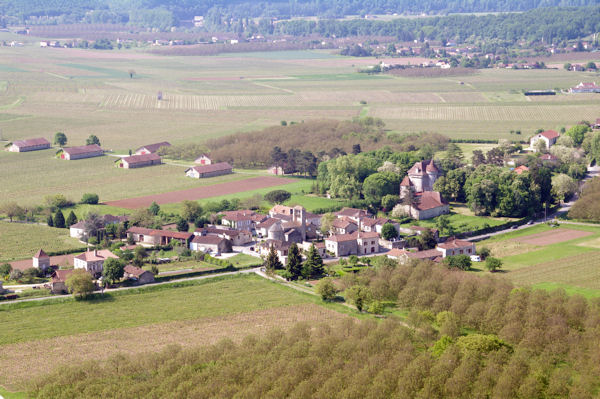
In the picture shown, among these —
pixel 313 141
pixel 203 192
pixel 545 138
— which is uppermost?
pixel 313 141

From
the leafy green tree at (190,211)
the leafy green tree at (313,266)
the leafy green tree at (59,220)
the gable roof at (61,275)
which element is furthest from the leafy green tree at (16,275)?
the leafy green tree at (313,266)

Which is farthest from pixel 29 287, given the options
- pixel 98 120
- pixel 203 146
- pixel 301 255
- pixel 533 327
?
pixel 98 120

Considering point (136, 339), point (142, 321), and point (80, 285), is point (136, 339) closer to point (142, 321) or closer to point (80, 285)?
point (142, 321)

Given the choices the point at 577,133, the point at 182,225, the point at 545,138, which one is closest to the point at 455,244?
the point at 182,225

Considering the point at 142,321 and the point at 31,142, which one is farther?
the point at 31,142

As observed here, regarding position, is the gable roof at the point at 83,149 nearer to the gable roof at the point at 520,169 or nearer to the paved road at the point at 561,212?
the gable roof at the point at 520,169

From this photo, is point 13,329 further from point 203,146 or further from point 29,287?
point 203,146
